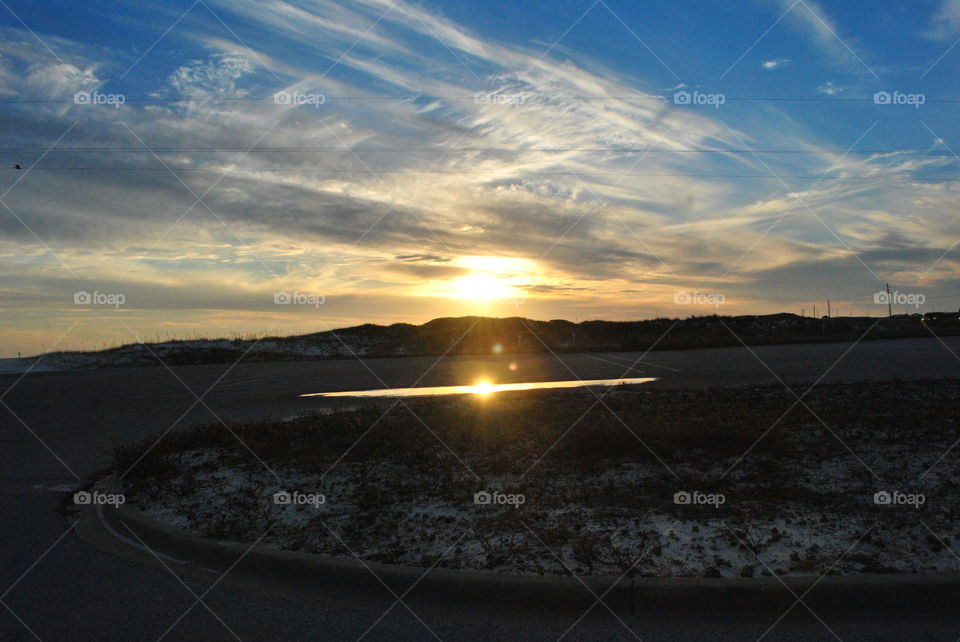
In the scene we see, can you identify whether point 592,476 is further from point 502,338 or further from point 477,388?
point 502,338

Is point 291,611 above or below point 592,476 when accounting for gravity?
below

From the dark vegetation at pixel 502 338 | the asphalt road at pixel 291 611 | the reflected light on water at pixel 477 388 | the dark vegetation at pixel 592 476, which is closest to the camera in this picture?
the asphalt road at pixel 291 611

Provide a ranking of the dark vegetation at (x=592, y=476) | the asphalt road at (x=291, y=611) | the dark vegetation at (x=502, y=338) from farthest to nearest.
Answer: the dark vegetation at (x=502, y=338) < the dark vegetation at (x=592, y=476) < the asphalt road at (x=291, y=611)

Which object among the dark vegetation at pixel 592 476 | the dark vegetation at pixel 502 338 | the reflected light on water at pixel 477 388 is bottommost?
the dark vegetation at pixel 592 476

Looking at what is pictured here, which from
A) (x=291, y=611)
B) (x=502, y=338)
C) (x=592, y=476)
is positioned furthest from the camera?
(x=502, y=338)

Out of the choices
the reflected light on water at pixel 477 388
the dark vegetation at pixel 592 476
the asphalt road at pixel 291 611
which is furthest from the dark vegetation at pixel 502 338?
the asphalt road at pixel 291 611

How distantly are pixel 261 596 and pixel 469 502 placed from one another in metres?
2.38

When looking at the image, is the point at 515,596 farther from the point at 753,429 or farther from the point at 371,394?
the point at 371,394

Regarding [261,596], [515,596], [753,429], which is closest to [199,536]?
[261,596]

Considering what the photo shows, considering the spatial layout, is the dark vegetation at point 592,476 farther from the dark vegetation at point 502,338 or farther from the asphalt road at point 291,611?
the dark vegetation at point 502,338

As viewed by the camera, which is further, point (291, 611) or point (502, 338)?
point (502, 338)

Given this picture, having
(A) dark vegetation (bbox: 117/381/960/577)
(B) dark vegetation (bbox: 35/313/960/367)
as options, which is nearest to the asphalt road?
(A) dark vegetation (bbox: 117/381/960/577)

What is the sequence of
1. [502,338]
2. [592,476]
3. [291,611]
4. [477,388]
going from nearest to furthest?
[291,611] < [592,476] < [477,388] < [502,338]

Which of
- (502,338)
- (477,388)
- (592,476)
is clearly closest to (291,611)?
(592,476)
